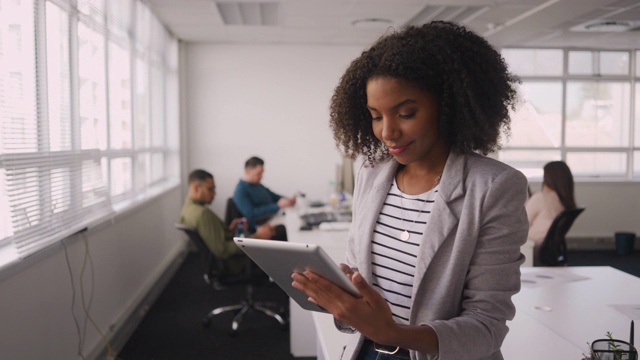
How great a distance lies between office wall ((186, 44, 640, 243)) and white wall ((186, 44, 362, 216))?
14 millimetres

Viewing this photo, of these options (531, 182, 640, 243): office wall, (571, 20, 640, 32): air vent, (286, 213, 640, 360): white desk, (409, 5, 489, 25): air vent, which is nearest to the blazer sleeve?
(286, 213, 640, 360): white desk

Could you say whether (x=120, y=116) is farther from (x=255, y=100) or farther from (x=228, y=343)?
(x=255, y=100)

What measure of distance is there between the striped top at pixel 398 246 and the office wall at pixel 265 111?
6.45 m

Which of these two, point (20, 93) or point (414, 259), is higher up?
point (20, 93)

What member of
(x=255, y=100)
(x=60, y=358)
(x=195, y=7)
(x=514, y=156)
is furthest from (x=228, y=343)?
(x=514, y=156)

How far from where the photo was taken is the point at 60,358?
8.99ft

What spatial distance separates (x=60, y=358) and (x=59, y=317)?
0.68 feet

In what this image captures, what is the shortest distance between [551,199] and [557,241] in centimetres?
32

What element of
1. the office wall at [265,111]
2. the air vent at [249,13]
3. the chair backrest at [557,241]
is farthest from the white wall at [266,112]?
the chair backrest at [557,241]

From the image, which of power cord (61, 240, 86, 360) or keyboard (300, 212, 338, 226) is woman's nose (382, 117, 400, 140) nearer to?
power cord (61, 240, 86, 360)

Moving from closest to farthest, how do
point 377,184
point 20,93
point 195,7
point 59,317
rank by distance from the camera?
point 377,184 < point 20,93 < point 59,317 < point 195,7

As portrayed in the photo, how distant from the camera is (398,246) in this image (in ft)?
3.86

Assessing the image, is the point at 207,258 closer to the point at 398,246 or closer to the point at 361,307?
the point at 398,246

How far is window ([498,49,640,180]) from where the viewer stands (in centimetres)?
466
